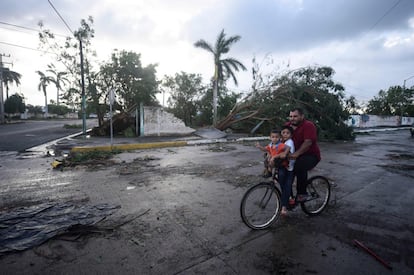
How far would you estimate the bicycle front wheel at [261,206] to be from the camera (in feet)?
9.67

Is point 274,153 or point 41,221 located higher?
point 274,153

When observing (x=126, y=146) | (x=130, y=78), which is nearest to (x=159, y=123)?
(x=130, y=78)

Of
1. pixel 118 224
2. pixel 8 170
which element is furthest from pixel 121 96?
pixel 118 224

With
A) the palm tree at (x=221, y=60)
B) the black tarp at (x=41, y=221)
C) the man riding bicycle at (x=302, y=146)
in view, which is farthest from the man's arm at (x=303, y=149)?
the palm tree at (x=221, y=60)

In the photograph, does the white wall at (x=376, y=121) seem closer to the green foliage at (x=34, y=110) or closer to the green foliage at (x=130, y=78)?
the green foliage at (x=130, y=78)

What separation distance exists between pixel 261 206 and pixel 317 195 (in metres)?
1.10

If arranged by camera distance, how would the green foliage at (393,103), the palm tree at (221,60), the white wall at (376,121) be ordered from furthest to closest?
the green foliage at (393,103) < the white wall at (376,121) < the palm tree at (221,60)

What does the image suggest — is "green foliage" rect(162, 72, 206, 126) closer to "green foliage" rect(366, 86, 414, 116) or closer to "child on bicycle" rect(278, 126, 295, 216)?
"child on bicycle" rect(278, 126, 295, 216)

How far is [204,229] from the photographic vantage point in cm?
302

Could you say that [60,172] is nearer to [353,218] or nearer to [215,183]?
[215,183]

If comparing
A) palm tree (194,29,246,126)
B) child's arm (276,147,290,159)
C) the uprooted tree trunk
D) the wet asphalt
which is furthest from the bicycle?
palm tree (194,29,246,126)

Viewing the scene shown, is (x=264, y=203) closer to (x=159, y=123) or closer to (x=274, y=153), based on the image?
(x=274, y=153)

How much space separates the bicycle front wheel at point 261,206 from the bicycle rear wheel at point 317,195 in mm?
559

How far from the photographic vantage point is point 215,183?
513cm
